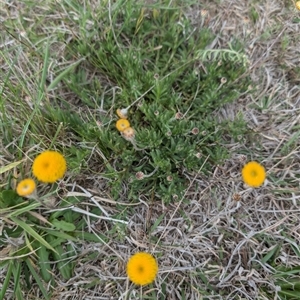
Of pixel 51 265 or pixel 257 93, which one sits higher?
pixel 257 93

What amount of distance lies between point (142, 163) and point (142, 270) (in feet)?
2.14

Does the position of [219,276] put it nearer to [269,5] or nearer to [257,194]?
[257,194]

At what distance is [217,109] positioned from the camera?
2.38 m

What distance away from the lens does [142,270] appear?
5.63ft

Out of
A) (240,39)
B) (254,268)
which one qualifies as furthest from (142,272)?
(240,39)

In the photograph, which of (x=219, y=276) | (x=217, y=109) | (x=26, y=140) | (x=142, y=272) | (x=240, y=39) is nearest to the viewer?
(x=142, y=272)

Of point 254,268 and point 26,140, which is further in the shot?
point 26,140

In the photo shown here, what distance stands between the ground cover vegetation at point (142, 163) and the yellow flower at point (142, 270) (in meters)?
0.01

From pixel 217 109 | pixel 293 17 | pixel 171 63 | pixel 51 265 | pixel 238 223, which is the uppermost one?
pixel 293 17

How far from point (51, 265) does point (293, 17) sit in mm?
2150

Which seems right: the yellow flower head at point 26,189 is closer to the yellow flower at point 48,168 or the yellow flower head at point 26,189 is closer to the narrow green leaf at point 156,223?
the yellow flower at point 48,168

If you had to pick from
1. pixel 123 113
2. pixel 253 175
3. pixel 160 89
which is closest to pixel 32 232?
pixel 123 113

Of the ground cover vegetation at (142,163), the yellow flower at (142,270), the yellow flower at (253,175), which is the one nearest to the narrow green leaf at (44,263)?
the ground cover vegetation at (142,163)

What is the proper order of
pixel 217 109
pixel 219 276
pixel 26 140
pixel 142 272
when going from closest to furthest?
pixel 142 272
pixel 219 276
pixel 26 140
pixel 217 109
